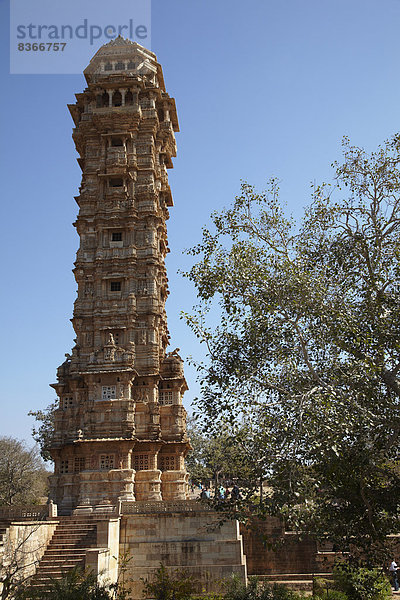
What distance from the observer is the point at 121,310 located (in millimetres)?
34875

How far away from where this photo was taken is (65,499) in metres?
30.8

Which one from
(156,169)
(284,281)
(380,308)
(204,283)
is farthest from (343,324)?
(156,169)

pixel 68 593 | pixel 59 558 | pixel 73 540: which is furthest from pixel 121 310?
pixel 68 593

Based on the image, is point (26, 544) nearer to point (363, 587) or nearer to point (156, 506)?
point (156, 506)

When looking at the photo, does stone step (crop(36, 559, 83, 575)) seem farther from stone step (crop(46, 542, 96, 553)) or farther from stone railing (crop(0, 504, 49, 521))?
stone railing (crop(0, 504, 49, 521))

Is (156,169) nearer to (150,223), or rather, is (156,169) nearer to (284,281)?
(150,223)

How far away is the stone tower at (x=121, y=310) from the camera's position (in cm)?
3112

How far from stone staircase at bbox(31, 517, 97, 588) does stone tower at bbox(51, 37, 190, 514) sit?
312 centimetres

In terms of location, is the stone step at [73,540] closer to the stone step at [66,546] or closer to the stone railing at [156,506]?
the stone step at [66,546]

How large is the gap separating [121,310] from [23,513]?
13.2 meters

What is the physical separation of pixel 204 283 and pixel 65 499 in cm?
1841

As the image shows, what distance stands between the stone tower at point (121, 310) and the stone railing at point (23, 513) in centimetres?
307

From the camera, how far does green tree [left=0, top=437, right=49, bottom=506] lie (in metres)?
48.7

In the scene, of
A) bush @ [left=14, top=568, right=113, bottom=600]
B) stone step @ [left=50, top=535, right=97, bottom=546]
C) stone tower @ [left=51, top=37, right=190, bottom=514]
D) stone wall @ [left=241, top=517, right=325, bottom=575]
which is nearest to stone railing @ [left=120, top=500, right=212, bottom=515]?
stone step @ [left=50, top=535, right=97, bottom=546]
